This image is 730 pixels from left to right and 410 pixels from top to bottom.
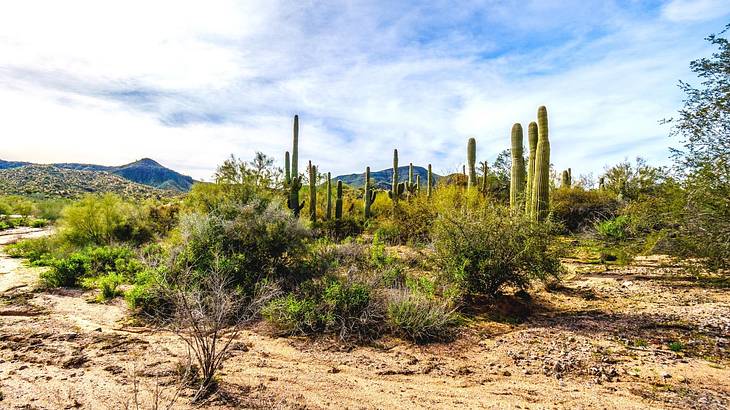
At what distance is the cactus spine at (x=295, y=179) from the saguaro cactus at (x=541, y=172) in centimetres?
957

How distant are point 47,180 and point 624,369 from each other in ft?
282

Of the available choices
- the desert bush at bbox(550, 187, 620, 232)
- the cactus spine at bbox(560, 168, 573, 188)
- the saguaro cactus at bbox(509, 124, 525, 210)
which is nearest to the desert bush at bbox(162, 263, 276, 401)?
the saguaro cactus at bbox(509, 124, 525, 210)

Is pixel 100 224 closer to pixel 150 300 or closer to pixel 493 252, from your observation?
pixel 150 300

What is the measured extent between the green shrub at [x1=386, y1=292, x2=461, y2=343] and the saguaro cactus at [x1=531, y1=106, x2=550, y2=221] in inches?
240

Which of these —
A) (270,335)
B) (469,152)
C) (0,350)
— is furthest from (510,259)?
(469,152)

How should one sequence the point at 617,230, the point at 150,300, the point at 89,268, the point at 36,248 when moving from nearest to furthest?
1. the point at 150,300
2. the point at 89,268
3. the point at 617,230
4. the point at 36,248

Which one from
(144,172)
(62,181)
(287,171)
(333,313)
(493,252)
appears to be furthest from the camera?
(144,172)

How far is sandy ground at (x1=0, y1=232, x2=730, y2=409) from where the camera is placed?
4.31 metres

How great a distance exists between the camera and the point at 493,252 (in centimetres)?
783

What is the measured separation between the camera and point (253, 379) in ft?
15.8

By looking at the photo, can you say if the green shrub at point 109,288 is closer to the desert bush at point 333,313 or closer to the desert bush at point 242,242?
the desert bush at point 242,242

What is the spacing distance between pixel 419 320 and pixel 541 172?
7.73m

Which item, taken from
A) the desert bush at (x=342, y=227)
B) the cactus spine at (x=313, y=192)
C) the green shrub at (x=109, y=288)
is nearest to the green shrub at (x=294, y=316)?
the green shrub at (x=109, y=288)

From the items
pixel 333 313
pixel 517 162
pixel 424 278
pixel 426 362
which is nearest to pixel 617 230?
pixel 517 162
